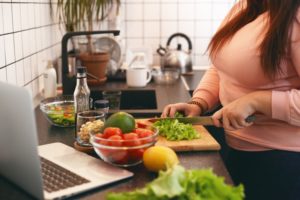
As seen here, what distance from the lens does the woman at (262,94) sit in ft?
3.90

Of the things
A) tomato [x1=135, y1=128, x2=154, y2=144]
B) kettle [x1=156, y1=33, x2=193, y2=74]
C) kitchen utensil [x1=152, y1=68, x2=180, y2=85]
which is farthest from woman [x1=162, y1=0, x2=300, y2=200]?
kettle [x1=156, y1=33, x2=193, y2=74]

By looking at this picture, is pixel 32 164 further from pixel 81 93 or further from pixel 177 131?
pixel 81 93

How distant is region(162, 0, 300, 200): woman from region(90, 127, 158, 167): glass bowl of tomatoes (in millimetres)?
273

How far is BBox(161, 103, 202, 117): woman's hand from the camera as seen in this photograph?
1.49 metres

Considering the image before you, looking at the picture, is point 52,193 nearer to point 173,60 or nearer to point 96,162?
point 96,162

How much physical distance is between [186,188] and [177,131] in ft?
1.85

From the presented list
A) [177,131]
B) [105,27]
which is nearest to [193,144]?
[177,131]

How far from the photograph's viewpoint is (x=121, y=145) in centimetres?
109

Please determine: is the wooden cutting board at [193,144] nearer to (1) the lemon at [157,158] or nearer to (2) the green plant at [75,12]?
(1) the lemon at [157,158]

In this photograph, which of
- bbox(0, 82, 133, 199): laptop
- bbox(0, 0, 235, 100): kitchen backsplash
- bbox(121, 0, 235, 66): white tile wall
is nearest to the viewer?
bbox(0, 82, 133, 199): laptop

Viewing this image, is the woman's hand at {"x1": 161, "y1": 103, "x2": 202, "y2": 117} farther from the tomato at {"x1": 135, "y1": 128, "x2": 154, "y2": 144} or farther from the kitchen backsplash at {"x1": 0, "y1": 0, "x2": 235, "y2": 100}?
the kitchen backsplash at {"x1": 0, "y1": 0, "x2": 235, "y2": 100}

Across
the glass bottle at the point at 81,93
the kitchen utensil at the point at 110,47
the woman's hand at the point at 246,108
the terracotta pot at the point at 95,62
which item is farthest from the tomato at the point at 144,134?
the kitchen utensil at the point at 110,47

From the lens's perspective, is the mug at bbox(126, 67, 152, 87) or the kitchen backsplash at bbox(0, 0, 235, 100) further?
the mug at bbox(126, 67, 152, 87)

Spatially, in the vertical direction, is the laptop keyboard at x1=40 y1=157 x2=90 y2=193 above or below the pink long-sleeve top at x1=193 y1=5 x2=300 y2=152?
below
